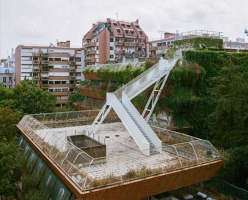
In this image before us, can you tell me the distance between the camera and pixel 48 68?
65.4 meters

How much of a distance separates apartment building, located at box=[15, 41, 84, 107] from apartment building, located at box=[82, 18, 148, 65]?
21.2 feet

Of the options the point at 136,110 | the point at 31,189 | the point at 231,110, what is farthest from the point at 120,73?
the point at 31,189

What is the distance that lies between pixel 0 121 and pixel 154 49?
5184cm

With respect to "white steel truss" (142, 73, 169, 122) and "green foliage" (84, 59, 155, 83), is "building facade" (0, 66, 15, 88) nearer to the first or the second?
"green foliage" (84, 59, 155, 83)

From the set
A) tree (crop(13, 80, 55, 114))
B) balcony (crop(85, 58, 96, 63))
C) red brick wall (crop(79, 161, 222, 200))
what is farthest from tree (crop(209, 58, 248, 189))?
balcony (crop(85, 58, 96, 63))

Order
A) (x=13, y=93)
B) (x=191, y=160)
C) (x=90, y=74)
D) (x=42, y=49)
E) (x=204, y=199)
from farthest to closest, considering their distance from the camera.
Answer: (x=42, y=49), (x=90, y=74), (x=13, y=93), (x=204, y=199), (x=191, y=160)

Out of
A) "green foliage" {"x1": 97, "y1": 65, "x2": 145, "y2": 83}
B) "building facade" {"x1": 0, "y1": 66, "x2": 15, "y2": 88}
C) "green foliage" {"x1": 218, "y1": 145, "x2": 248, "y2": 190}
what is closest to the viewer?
"green foliage" {"x1": 218, "y1": 145, "x2": 248, "y2": 190}

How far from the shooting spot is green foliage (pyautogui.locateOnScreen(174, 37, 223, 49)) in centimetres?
2906

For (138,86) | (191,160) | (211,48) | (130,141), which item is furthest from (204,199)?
(211,48)

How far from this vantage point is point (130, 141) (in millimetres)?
22297

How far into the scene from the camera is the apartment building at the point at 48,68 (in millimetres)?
64938

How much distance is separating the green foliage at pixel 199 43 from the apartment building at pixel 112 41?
3777 cm

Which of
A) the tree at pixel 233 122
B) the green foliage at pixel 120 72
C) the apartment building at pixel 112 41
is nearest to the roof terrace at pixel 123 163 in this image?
the tree at pixel 233 122

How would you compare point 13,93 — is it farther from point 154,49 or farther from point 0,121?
point 154,49
